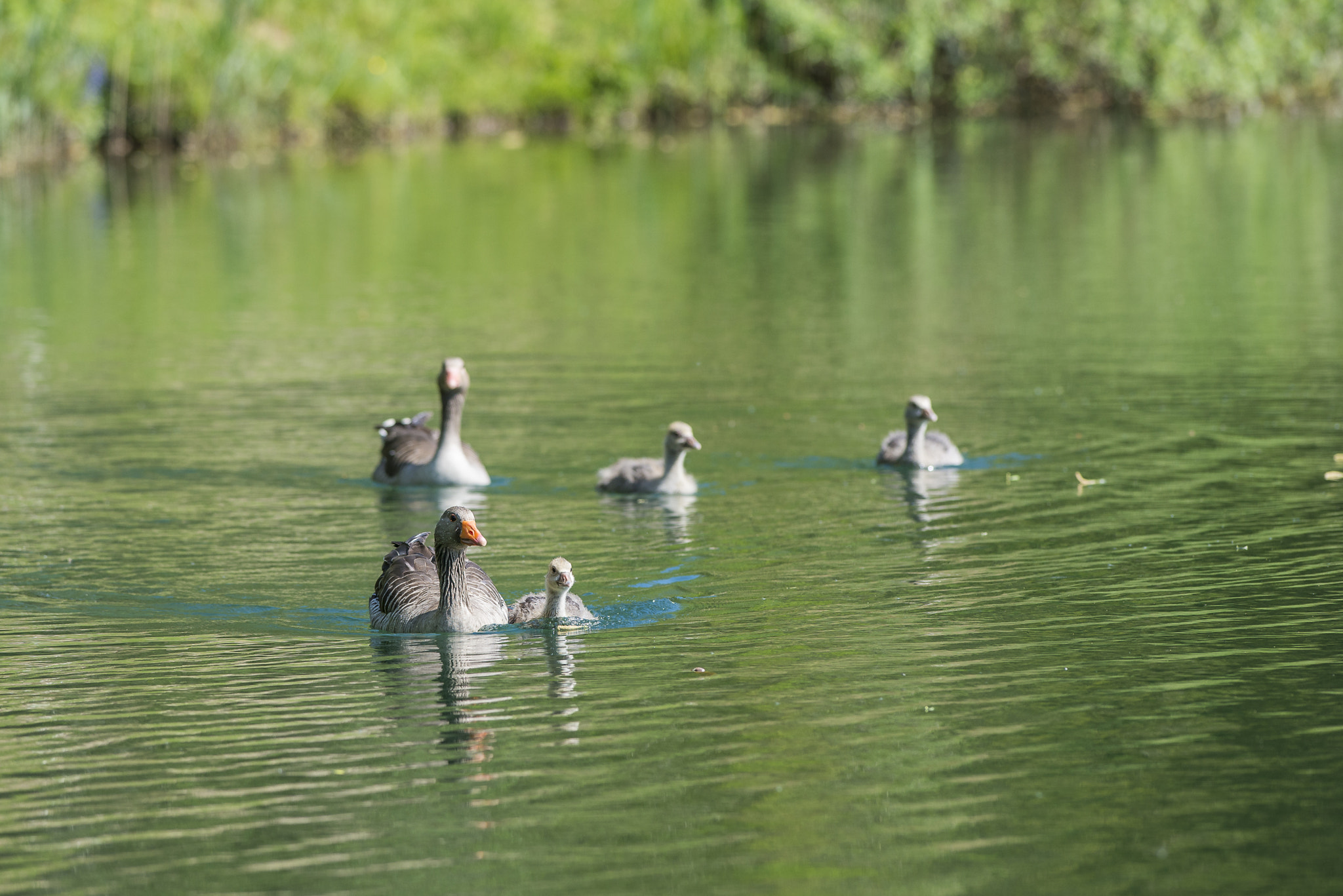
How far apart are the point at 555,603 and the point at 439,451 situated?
6.04m

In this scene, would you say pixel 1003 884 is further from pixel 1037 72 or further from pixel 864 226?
pixel 1037 72

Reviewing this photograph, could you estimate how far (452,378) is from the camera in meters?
20.5

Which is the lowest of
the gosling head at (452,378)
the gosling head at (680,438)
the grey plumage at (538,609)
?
the grey plumage at (538,609)

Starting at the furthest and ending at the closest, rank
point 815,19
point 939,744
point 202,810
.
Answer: point 815,19 < point 939,744 < point 202,810

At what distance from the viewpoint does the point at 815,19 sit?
10150cm

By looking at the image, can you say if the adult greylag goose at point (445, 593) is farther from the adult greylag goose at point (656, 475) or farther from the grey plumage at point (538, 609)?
the adult greylag goose at point (656, 475)

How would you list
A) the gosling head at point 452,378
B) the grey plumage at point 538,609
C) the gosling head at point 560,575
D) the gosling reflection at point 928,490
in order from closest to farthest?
the gosling head at point 560,575
the grey plumage at point 538,609
the gosling reflection at point 928,490
the gosling head at point 452,378

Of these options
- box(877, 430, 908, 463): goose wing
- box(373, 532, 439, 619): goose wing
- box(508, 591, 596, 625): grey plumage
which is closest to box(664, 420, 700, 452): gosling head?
box(877, 430, 908, 463): goose wing

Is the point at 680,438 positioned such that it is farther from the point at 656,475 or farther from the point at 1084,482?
the point at 1084,482

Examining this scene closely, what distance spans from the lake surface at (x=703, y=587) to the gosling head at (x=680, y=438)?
596 mm

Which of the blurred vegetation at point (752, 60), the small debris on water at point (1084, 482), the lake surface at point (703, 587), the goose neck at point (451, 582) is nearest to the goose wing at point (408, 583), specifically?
the goose neck at point (451, 582)

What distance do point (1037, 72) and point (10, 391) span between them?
87239mm

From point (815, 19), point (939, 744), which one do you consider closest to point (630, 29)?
point (815, 19)

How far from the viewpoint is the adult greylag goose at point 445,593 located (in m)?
14.5
